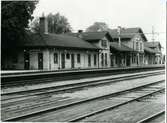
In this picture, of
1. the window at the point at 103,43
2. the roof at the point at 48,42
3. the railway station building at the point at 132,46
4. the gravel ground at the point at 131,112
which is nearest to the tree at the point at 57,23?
the railway station building at the point at 132,46

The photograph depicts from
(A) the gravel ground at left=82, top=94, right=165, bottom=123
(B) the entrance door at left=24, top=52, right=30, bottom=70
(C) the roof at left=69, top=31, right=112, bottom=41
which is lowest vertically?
(A) the gravel ground at left=82, top=94, right=165, bottom=123

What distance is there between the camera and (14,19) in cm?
3312

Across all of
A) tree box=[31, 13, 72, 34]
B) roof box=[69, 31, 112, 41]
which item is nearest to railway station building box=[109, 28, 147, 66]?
roof box=[69, 31, 112, 41]

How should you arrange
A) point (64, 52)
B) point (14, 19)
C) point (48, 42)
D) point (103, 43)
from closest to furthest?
point (14, 19), point (48, 42), point (64, 52), point (103, 43)

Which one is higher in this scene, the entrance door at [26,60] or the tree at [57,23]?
the tree at [57,23]

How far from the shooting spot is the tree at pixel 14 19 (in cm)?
3256

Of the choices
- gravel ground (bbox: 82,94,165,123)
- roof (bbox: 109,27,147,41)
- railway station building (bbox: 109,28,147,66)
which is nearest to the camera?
gravel ground (bbox: 82,94,165,123)

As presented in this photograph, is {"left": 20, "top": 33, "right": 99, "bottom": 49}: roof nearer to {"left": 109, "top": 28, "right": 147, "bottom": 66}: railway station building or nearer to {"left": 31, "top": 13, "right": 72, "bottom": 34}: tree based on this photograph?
{"left": 109, "top": 28, "right": 147, "bottom": 66}: railway station building

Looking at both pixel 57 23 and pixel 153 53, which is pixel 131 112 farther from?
pixel 153 53

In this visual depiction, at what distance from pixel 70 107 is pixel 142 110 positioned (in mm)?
2024

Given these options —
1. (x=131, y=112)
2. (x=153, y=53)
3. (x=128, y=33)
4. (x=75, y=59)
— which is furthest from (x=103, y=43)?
(x=131, y=112)

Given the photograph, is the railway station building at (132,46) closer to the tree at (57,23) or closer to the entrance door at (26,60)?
the tree at (57,23)

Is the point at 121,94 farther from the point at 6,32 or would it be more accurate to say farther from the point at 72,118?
the point at 6,32

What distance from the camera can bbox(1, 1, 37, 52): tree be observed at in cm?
3256
